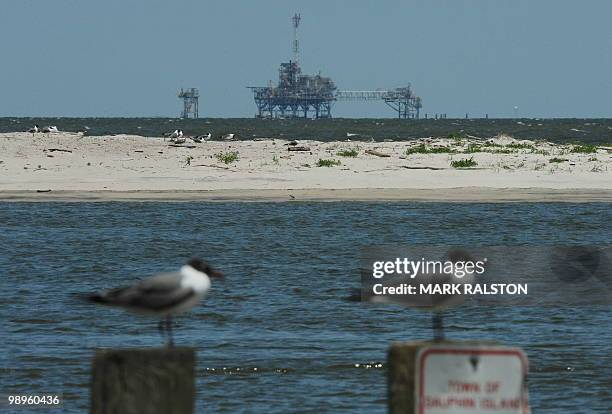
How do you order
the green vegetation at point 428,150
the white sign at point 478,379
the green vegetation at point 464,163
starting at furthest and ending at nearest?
1. the green vegetation at point 428,150
2. the green vegetation at point 464,163
3. the white sign at point 478,379

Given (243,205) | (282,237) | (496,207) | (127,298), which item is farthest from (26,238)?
(127,298)

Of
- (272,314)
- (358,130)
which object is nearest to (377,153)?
(272,314)

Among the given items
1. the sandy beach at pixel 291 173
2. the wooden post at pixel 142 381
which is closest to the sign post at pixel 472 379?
the wooden post at pixel 142 381

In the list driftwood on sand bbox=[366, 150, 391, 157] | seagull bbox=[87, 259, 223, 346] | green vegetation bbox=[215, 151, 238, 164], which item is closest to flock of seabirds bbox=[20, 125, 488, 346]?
seagull bbox=[87, 259, 223, 346]

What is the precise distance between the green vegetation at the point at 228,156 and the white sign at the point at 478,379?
32838 mm

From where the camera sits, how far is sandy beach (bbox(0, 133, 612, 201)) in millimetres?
31875

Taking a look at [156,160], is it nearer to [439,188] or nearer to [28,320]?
[439,188]

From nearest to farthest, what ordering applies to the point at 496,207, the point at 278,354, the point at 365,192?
the point at 278,354 < the point at 496,207 < the point at 365,192

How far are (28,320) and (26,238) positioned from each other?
9.33 m

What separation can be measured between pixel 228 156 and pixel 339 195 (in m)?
7.79

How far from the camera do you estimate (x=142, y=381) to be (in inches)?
186

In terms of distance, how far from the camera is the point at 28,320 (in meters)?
14.6

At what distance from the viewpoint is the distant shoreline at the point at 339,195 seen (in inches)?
1212

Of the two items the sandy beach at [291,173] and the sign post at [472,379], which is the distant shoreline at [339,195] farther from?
the sign post at [472,379]
